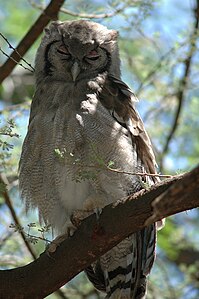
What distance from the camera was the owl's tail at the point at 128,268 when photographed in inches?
188

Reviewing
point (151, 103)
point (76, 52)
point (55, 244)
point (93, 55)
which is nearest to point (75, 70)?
point (76, 52)

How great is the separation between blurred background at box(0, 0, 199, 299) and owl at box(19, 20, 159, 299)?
228mm

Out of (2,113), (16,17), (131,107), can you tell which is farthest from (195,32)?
(16,17)

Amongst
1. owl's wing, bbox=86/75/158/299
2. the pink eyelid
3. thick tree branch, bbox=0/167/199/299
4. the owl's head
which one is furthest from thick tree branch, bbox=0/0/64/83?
thick tree branch, bbox=0/167/199/299

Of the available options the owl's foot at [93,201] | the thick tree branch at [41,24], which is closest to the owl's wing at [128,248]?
the owl's foot at [93,201]

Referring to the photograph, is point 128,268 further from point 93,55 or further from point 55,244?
point 93,55

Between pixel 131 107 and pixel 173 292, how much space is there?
2086 millimetres

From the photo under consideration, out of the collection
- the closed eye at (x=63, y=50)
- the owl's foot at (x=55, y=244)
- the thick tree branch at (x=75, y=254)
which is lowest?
the thick tree branch at (x=75, y=254)

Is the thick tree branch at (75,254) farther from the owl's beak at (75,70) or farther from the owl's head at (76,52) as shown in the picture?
the owl's head at (76,52)

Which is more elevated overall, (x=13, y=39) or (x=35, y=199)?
(x=13, y=39)

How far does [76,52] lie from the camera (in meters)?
5.21

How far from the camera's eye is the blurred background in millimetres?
5680

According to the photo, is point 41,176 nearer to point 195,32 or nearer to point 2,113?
point 2,113

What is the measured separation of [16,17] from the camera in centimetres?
793
